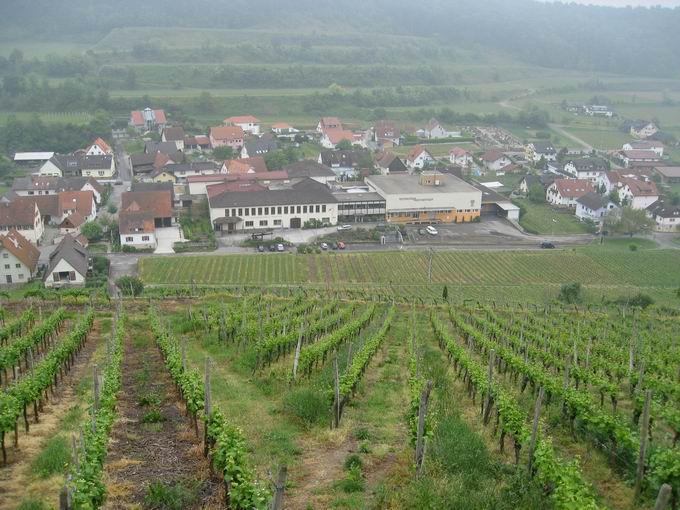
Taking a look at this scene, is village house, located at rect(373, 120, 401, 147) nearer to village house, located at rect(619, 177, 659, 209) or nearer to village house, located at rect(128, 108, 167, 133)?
village house, located at rect(128, 108, 167, 133)

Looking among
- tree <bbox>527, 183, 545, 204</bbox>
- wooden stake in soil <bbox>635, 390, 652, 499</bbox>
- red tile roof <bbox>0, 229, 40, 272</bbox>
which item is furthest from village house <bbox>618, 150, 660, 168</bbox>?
wooden stake in soil <bbox>635, 390, 652, 499</bbox>

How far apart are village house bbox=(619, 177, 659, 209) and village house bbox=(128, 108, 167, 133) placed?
6373 centimetres

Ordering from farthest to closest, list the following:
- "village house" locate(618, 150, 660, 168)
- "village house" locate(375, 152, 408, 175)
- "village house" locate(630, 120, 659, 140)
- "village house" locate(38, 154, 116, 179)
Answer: "village house" locate(630, 120, 659, 140) → "village house" locate(618, 150, 660, 168) → "village house" locate(375, 152, 408, 175) → "village house" locate(38, 154, 116, 179)

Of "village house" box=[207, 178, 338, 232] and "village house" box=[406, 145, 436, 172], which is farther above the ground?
"village house" box=[406, 145, 436, 172]

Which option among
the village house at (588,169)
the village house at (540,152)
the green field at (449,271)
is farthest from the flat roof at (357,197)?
the village house at (540,152)

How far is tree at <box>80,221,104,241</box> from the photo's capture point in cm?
4653

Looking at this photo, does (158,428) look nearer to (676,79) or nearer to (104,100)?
(104,100)

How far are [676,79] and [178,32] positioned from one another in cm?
12998

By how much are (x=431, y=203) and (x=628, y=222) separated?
17.8m

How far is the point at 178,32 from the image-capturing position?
16162 cm

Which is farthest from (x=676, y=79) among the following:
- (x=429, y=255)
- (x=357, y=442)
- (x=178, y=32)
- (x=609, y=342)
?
(x=357, y=442)

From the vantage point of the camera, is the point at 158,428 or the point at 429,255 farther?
the point at 429,255

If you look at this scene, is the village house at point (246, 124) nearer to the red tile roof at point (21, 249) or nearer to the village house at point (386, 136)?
the village house at point (386, 136)

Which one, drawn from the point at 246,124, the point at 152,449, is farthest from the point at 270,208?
the point at 246,124
